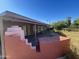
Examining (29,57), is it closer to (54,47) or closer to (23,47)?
(23,47)

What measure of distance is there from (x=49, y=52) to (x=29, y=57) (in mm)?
1301

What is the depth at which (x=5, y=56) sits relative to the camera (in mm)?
8281

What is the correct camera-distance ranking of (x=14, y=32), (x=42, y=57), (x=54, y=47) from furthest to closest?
(x=54, y=47)
(x=42, y=57)
(x=14, y=32)

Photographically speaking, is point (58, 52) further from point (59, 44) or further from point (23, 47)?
point (23, 47)

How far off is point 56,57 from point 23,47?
238cm

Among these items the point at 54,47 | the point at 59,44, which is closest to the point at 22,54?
the point at 54,47

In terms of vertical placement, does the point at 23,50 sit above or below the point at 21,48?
below

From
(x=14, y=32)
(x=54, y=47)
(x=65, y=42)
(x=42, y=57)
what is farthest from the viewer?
(x=65, y=42)

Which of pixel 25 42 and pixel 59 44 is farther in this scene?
pixel 59 44

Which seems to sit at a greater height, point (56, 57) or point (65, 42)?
point (65, 42)

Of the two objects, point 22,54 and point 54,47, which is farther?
point 54,47

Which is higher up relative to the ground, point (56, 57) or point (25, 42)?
point (25, 42)

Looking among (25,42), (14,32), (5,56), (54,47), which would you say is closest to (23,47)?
(25,42)

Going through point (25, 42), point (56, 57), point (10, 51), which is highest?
point (25, 42)
